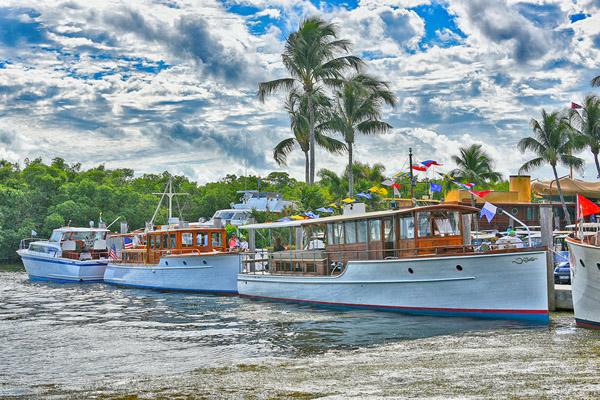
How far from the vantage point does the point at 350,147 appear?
45.2 metres

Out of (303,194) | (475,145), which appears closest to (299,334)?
(303,194)

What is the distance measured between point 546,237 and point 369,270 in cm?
592

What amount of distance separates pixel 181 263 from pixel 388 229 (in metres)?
13.8

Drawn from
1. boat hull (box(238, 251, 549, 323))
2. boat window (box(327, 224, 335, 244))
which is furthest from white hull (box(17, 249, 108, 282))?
boat hull (box(238, 251, 549, 323))

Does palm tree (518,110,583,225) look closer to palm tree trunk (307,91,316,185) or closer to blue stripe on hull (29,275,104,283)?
palm tree trunk (307,91,316,185)

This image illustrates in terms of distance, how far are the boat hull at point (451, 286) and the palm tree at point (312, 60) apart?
740 inches

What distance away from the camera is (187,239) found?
117 ft

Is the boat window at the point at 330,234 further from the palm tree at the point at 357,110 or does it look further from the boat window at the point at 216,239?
the palm tree at the point at 357,110

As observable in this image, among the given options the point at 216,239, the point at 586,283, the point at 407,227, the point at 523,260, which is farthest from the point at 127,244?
the point at 586,283

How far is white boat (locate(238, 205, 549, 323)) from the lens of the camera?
19938 mm

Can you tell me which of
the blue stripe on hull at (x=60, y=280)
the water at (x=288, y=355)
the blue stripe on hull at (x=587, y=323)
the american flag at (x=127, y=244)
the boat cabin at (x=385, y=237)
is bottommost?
the water at (x=288, y=355)

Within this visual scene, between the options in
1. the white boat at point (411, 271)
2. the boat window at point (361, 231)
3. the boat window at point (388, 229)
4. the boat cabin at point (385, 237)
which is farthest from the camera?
the boat window at point (361, 231)

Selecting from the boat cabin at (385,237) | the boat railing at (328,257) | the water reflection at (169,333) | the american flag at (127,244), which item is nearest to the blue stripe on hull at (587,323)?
the water reflection at (169,333)

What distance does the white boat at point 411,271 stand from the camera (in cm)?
1994
